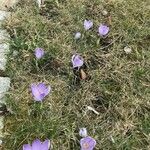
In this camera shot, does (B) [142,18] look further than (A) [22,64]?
Yes

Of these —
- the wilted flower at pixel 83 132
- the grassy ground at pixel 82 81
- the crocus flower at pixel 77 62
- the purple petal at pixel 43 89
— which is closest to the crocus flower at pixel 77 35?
the grassy ground at pixel 82 81

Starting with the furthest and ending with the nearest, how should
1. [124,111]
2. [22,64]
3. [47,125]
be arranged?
[22,64], [124,111], [47,125]

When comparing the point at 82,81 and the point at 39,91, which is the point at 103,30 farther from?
the point at 39,91

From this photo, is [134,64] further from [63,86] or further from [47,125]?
[47,125]

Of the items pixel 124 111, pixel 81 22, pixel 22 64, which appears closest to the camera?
pixel 124 111

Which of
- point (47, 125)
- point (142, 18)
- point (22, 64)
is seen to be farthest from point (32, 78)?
point (142, 18)

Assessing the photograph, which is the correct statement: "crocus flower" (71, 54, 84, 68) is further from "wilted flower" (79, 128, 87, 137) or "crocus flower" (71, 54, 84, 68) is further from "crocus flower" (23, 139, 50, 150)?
"crocus flower" (23, 139, 50, 150)
